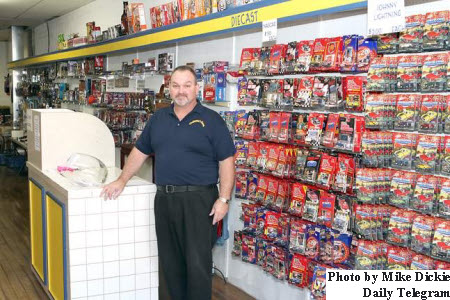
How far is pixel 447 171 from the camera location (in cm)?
251

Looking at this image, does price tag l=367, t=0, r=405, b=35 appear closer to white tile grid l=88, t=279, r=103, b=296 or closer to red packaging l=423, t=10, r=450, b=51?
red packaging l=423, t=10, r=450, b=51

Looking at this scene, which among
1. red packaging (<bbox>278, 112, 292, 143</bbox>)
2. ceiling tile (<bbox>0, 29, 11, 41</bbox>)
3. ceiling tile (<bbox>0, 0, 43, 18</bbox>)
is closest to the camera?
red packaging (<bbox>278, 112, 292, 143</bbox>)

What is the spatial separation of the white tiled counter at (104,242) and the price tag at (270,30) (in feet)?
4.13

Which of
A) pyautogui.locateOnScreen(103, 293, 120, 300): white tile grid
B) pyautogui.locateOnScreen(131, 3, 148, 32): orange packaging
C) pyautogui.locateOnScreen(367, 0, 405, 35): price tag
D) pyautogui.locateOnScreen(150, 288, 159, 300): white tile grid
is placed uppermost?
pyautogui.locateOnScreen(131, 3, 148, 32): orange packaging

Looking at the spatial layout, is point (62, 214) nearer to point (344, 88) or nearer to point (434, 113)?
point (344, 88)

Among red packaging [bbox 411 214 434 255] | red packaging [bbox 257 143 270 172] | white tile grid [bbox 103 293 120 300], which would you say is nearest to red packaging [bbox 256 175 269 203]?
red packaging [bbox 257 143 270 172]

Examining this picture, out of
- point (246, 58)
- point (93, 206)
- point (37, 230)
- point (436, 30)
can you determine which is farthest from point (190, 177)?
point (37, 230)

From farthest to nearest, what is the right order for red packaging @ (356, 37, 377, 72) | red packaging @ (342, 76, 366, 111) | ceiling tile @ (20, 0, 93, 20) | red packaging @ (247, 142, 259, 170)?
1. ceiling tile @ (20, 0, 93, 20)
2. red packaging @ (247, 142, 259, 170)
3. red packaging @ (342, 76, 366, 111)
4. red packaging @ (356, 37, 377, 72)

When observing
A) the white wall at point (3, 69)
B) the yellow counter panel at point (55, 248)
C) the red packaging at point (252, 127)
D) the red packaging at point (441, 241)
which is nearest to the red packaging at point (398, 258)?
the red packaging at point (441, 241)

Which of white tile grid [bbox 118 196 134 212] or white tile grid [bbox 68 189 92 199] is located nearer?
white tile grid [bbox 68 189 92 199]

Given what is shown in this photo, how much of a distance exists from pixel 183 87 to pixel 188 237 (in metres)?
0.92

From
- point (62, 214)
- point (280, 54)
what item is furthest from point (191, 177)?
point (280, 54)

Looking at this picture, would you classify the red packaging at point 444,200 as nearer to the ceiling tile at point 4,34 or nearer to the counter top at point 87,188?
the counter top at point 87,188

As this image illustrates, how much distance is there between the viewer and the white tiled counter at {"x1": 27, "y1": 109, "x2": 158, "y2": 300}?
3221 millimetres
